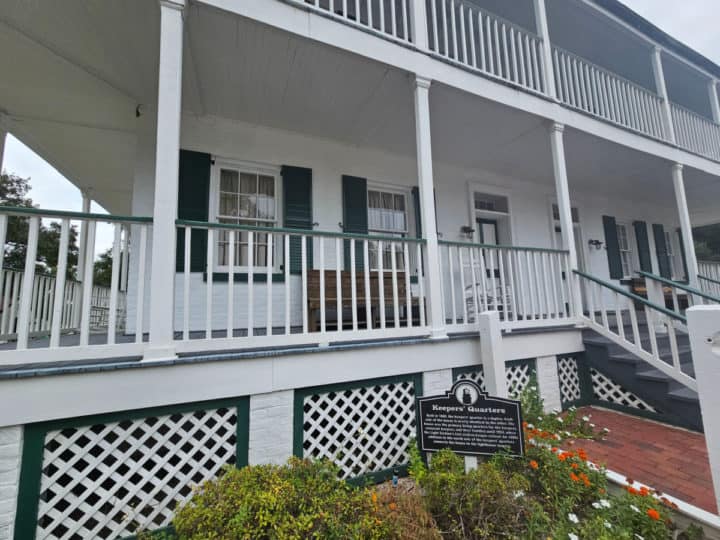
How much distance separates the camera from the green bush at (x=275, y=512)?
1778mm

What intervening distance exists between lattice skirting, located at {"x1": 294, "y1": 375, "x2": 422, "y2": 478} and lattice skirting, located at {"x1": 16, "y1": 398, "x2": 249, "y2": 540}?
528 mm

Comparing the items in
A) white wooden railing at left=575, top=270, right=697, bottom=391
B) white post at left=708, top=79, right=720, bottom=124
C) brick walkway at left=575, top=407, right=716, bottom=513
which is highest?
white post at left=708, top=79, right=720, bottom=124

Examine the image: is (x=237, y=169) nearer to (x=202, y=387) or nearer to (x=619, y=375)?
(x=202, y=387)

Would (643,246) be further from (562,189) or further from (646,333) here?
(562,189)

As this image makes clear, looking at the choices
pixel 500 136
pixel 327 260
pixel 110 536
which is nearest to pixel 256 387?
pixel 110 536

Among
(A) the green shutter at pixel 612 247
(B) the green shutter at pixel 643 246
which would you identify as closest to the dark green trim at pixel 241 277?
(A) the green shutter at pixel 612 247

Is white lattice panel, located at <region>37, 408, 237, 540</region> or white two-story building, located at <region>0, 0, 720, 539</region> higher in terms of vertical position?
white two-story building, located at <region>0, 0, 720, 539</region>

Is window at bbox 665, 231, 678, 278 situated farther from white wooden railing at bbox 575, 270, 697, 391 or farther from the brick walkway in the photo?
the brick walkway

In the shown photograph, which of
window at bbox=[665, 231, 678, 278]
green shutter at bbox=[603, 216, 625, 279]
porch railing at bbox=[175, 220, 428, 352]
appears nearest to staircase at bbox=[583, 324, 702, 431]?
porch railing at bbox=[175, 220, 428, 352]

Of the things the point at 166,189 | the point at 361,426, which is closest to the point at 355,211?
the point at 166,189

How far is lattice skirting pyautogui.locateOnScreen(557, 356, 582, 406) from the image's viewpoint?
424 centimetres

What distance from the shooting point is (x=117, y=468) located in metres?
2.29

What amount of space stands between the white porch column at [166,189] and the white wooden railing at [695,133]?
8531mm

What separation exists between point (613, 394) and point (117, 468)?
525 cm
